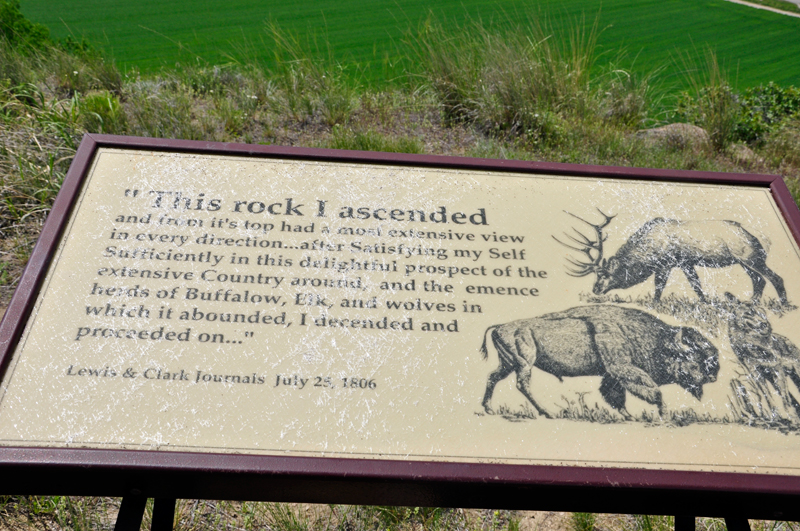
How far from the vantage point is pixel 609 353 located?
1676 mm

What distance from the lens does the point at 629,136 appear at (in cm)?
444

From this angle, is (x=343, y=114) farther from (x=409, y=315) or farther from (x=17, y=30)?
(x=17, y=30)

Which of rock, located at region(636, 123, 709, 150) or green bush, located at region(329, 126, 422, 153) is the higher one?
rock, located at region(636, 123, 709, 150)

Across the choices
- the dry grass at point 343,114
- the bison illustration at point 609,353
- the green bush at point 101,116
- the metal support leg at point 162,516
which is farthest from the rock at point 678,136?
the metal support leg at point 162,516

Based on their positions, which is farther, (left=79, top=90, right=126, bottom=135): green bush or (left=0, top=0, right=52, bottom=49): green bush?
(left=0, top=0, right=52, bottom=49): green bush

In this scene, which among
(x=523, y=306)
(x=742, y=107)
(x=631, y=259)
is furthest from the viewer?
(x=742, y=107)

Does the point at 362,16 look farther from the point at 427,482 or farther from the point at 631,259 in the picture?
the point at 427,482

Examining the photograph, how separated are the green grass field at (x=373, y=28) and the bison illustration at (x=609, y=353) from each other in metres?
4.01

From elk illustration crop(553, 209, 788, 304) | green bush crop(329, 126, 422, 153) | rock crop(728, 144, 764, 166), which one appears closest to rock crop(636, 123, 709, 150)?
rock crop(728, 144, 764, 166)

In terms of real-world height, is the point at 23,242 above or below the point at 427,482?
above

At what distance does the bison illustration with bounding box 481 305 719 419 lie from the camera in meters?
1.61

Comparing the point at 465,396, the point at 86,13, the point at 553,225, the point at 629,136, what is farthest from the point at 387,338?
the point at 86,13

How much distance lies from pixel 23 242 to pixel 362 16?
5545 mm

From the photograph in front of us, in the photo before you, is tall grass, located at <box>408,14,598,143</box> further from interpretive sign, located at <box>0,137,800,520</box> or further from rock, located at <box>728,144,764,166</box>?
interpretive sign, located at <box>0,137,800,520</box>
